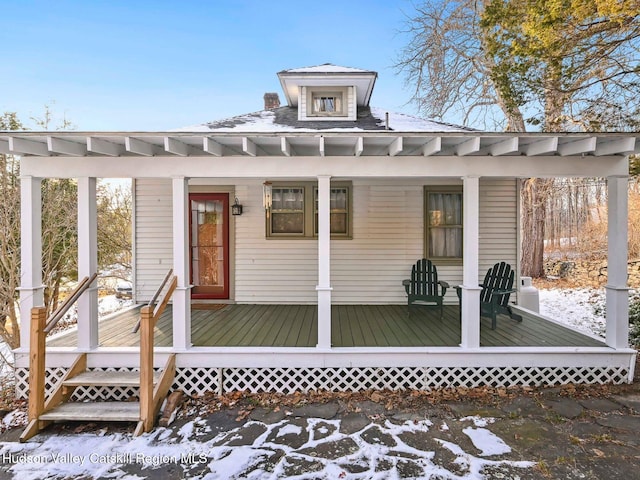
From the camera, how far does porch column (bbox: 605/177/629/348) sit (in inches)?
148

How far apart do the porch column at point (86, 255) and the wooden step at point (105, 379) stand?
0.33 metres

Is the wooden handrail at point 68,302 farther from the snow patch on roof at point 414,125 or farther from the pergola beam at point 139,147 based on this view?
the snow patch on roof at point 414,125

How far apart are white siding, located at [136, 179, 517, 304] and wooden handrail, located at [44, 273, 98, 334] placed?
249 cm

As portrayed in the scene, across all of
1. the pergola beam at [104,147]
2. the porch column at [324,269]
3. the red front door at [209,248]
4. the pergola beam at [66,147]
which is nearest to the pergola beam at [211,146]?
the pergola beam at [104,147]

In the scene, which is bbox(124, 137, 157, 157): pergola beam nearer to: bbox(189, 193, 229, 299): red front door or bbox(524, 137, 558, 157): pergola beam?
bbox(189, 193, 229, 299): red front door

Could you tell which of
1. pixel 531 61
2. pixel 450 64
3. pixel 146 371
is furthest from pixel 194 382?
pixel 450 64

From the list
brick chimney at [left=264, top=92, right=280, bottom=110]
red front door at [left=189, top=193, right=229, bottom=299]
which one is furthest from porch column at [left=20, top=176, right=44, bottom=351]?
brick chimney at [left=264, top=92, right=280, bottom=110]

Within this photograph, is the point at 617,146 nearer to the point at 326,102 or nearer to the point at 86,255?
the point at 326,102

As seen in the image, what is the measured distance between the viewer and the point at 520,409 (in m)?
3.46

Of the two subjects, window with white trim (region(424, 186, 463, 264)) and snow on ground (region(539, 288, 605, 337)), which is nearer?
window with white trim (region(424, 186, 463, 264))

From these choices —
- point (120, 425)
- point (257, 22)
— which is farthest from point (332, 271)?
point (257, 22)

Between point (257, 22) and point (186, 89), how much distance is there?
5759 mm

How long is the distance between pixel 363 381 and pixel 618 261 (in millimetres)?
3201

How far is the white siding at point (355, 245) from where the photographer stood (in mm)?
6145
